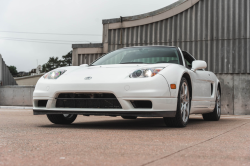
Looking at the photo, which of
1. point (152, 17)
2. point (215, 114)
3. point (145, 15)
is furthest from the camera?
point (145, 15)

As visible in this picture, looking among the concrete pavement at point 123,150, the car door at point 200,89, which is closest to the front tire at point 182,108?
the car door at point 200,89

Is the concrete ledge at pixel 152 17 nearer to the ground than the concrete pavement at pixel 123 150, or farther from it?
farther from it

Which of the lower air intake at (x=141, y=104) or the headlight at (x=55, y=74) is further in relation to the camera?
the headlight at (x=55, y=74)

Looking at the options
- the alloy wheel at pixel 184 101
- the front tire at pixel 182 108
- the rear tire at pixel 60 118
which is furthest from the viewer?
the rear tire at pixel 60 118

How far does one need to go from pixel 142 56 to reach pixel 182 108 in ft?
4.30

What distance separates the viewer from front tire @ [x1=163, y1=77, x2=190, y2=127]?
5293 mm

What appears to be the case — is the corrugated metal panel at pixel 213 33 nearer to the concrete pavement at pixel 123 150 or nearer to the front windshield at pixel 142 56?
the front windshield at pixel 142 56

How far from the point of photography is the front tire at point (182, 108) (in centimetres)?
529

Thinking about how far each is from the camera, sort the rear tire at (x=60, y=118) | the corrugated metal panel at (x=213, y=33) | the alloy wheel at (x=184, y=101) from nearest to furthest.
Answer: the alloy wheel at (x=184, y=101) → the rear tire at (x=60, y=118) → the corrugated metal panel at (x=213, y=33)

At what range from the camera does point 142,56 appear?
20.8 feet

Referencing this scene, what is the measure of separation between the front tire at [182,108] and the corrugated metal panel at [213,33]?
9.31 meters

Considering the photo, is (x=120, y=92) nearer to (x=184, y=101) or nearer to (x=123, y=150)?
(x=184, y=101)

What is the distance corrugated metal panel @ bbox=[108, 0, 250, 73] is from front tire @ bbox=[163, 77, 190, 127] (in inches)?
367

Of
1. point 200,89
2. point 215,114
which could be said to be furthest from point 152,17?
point 200,89
